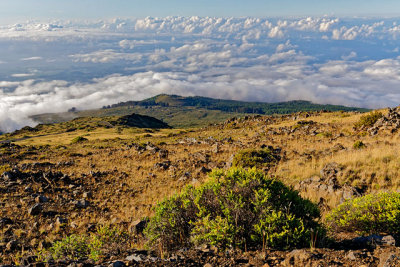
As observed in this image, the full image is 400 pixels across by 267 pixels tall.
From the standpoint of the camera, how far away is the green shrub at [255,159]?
47.7 feet

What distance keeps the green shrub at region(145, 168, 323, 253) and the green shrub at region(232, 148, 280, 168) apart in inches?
345

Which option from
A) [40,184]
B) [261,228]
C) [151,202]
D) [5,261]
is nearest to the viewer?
[261,228]

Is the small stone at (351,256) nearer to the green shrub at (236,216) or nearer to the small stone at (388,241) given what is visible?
the green shrub at (236,216)

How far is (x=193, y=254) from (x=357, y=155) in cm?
1182

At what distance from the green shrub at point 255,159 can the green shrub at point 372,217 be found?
854 centimetres

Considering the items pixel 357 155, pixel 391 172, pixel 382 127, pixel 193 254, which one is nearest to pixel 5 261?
pixel 193 254

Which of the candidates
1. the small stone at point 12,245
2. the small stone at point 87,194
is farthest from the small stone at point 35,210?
the small stone at point 12,245

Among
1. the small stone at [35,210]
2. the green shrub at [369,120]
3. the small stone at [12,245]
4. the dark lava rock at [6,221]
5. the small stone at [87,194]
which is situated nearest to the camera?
the small stone at [12,245]

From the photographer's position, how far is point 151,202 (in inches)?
438

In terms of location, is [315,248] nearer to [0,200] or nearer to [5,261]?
[5,261]

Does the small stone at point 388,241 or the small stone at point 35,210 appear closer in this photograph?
the small stone at point 388,241

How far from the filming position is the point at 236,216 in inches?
182

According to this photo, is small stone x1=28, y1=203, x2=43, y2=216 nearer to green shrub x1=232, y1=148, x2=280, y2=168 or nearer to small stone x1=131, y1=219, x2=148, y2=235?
small stone x1=131, y1=219, x2=148, y2=235

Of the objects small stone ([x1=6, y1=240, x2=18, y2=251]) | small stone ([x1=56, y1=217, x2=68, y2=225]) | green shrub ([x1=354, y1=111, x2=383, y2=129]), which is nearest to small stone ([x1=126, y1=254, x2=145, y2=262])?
small stone ([x1=6, y1=240, x2=18, y2=251])
